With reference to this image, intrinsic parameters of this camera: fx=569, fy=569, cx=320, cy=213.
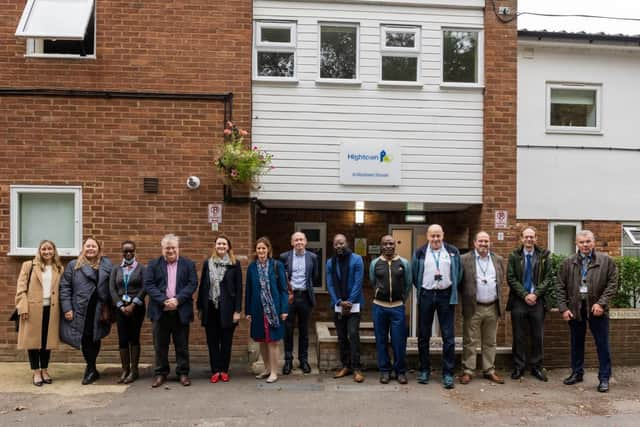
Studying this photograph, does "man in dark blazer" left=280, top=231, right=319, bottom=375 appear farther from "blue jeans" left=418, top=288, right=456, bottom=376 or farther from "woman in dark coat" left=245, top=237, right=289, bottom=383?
"blue jeans" left=418, top=288, right=456, bottom=376

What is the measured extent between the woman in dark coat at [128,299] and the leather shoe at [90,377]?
319 mm

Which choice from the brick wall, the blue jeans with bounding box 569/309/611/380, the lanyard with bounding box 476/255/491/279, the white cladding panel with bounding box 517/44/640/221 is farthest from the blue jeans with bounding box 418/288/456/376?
the white cladding panel with bounding box 517/44/640/221

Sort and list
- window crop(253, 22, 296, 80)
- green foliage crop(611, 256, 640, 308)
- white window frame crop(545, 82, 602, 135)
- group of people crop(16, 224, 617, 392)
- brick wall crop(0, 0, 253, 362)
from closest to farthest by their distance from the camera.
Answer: group of people crop(16, 224, 617, 392)
brick wall crop(0, 0, 253, 362)
green foliage crop(611, 256, 640, 308)
window crop(253, 22, 296, 80)
white window frame crop(545, 82, 602, 135)

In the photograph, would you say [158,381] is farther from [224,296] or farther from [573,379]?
[573,379]

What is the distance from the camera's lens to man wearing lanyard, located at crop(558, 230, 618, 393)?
6.73m

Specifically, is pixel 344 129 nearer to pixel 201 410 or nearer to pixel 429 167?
pixel 429 167

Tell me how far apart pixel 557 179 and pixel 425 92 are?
3.75m

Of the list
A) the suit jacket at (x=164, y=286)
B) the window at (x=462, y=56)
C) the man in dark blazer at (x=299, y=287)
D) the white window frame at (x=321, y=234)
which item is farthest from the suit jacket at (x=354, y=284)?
the white window frame at (x=321, y=234)

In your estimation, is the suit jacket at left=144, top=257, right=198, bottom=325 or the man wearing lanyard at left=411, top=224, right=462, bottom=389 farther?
the man wearing lanyard at left=411, top=224, right=462, bottom=389

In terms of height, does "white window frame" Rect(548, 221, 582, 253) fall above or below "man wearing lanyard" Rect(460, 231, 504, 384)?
above

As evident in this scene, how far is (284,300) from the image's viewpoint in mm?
7020

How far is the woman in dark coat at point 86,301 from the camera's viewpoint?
267 inches

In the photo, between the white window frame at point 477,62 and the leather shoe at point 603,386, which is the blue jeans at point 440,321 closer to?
the leather shoe at point 603,386

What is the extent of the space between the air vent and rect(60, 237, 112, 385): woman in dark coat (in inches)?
55.2
